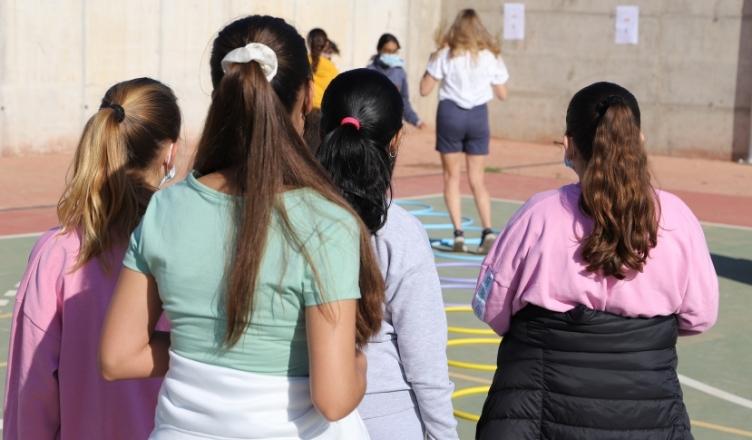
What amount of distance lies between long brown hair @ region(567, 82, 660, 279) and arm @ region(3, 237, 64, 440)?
1.49 meters

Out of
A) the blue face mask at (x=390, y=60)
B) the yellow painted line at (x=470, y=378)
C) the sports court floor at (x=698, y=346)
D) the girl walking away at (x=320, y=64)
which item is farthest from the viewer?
the blue face mask at (x=390, y=60)

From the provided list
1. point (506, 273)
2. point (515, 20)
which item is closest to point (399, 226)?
point (506, 273)

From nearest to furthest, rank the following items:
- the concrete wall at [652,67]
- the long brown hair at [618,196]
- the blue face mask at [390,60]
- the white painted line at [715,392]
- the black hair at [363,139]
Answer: the black hair at [363,139]
the long brown hair at [618,196]
the white painted line at [715,392]
the blue face mask at [390,60]
the concrete wall at [652,67]

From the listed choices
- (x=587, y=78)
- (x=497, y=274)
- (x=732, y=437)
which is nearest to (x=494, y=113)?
(x=587, y=78)

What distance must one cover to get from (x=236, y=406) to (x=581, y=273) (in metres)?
1.34

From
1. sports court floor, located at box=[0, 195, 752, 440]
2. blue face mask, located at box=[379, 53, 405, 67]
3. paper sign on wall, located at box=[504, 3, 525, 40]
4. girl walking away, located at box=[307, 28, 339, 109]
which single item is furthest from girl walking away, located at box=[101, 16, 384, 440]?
paper sign on wall, located at box=[504, 3, 525, 40]

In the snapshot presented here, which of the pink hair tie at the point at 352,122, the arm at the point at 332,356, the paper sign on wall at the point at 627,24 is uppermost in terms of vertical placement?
the paper sign on wall at the point at 627,24

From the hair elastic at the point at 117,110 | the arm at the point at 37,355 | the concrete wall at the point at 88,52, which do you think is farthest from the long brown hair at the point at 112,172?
the concrete wall at the point at 88,52

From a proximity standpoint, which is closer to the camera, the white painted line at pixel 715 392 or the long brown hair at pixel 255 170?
the long brown hair at pixel 255 170

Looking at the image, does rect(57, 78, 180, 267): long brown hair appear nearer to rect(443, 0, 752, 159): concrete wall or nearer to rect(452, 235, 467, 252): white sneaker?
rect(452, 235, 467, 252): white sneaker

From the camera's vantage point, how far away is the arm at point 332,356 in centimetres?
250

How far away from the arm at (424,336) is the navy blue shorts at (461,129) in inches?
288

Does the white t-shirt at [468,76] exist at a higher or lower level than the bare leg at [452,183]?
higher

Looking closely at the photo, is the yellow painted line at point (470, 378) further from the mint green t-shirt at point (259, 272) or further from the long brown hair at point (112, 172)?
the mint green t-shirt at point (259, 272)
